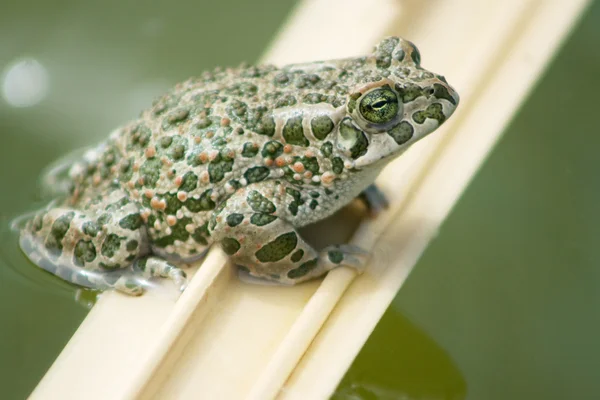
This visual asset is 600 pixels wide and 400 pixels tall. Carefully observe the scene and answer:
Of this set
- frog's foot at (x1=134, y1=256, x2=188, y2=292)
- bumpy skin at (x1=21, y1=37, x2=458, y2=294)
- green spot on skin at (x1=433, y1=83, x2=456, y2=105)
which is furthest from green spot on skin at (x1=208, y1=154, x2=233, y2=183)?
green spot on skin at (x1=433, y1=83, x2=456, y2=105)

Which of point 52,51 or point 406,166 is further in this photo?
point 52,51

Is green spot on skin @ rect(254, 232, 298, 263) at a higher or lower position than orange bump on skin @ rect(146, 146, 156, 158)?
lower

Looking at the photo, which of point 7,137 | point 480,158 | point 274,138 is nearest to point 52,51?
point 7,137

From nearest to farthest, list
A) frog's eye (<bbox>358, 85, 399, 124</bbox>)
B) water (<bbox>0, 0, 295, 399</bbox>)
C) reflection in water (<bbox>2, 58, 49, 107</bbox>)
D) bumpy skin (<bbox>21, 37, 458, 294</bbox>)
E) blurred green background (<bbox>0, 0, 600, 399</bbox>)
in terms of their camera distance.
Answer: frog's eye (<bbox>358, 85, 399, 124</bbox>), bumpy skin (<bbox>21, 37, 458, 294</bbox>), blurred green background (<bbox>0, 0, 600, 399</bbox>), water (<bbox>0, 0, 295, 399</bbox>), reflection in water (<bbox>2, 58, 49, 107</bbox>)

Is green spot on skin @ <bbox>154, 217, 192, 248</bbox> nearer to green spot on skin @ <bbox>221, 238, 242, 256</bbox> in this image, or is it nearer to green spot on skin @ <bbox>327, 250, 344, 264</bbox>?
green spot on skin @ <bbox>221, 238, 242, 256</bbox>

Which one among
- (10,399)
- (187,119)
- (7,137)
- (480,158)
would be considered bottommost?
(10,399)

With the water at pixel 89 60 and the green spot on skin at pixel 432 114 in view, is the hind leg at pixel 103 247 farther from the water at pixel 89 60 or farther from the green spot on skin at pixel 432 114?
the green spot on skin at pixel 432 114

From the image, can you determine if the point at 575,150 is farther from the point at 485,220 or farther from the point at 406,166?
the point at 406,166

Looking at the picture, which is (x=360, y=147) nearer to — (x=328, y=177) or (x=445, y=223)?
(x=328, y=177)
